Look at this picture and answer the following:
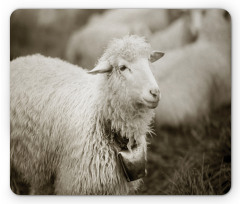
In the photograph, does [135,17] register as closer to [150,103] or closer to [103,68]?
[103,68]

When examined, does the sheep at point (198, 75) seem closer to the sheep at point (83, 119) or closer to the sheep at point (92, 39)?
the sheep at point (92, 39)

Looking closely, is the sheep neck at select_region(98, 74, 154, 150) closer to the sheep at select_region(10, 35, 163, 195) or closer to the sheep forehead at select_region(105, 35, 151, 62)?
the sheep at select_region(10, 35, 163, 195)

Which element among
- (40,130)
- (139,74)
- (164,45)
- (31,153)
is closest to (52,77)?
(40,130)

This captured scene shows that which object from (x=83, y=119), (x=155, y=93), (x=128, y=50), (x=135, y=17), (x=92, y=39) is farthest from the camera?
(x=92, y=39)

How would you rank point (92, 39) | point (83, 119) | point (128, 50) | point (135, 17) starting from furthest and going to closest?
point (92, 39) < point (135, 17) < point (83, 119) < point (128, 50)

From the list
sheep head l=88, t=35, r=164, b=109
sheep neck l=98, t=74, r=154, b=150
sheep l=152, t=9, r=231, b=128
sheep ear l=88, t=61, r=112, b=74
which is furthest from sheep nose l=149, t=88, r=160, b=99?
sheep l=152, t=9, r=231, b=128

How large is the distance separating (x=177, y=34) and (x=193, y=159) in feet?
3.16

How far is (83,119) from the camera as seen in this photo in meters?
1.94

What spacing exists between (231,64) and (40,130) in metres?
1.38

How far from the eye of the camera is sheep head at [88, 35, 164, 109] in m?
1.74

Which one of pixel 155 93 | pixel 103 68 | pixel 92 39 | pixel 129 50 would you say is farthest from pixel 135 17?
pixel 155 93

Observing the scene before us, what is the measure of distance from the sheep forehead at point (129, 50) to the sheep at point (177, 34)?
527mm

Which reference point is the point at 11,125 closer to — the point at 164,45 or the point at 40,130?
the point at 40,130

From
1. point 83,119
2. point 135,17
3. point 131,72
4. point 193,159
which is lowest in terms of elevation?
point 193,159
